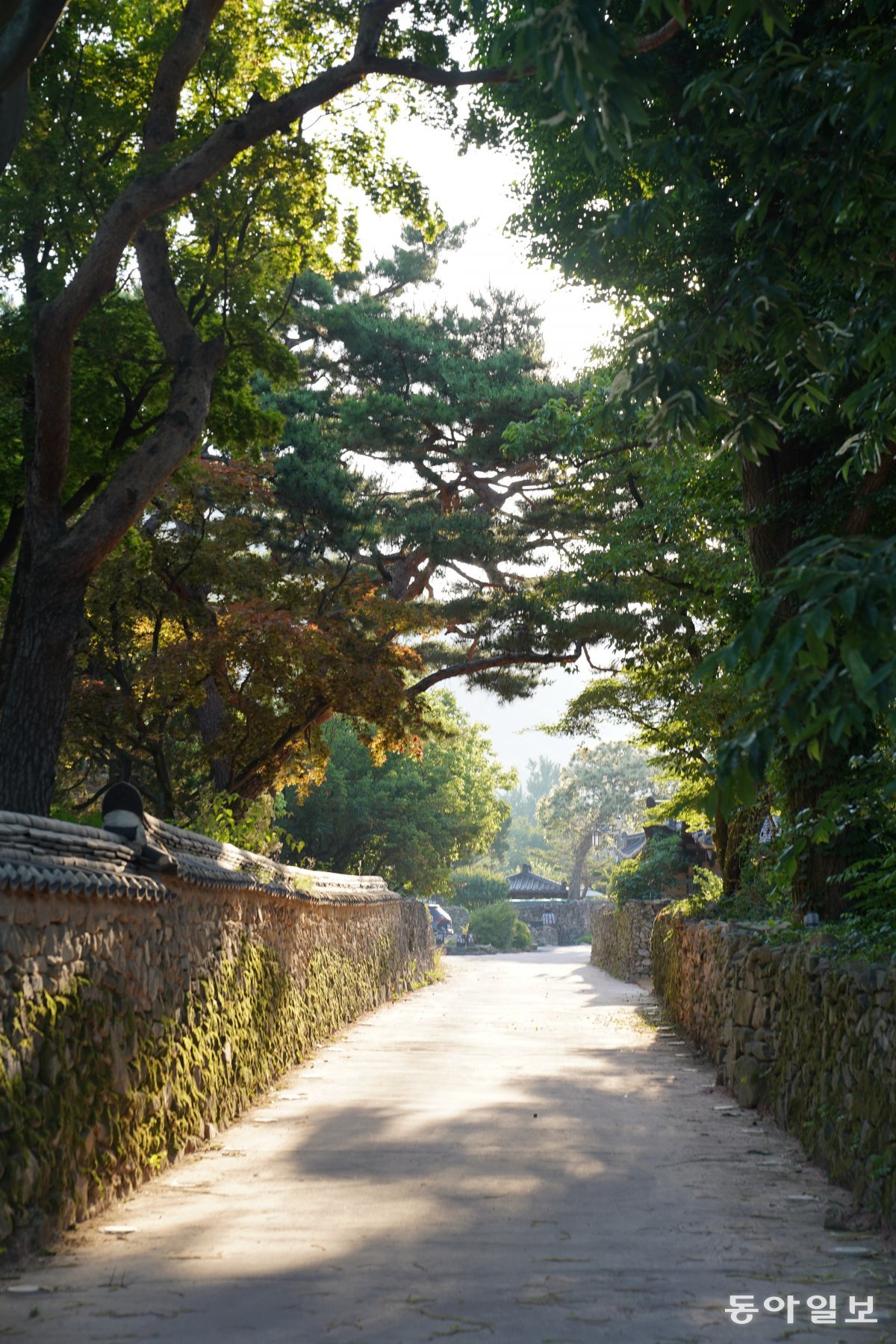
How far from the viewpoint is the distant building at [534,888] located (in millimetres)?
62594

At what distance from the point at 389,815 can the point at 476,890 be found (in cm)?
2551

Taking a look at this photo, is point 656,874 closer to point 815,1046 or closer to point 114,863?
point 815,1046

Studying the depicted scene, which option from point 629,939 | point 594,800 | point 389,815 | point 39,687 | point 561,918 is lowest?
point 629,939

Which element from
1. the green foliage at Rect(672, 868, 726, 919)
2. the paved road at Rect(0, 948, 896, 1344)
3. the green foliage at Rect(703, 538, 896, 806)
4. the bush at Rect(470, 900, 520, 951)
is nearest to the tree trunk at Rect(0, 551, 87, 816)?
the paved road at Rect(0, 948, 896, 1344)

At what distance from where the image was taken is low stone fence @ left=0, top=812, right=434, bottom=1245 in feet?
15.7

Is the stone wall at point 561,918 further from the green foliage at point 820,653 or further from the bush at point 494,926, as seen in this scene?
the green foliage at point 820,653

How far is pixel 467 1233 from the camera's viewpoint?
17.2 feet

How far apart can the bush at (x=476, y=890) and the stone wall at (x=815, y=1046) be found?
45.2 m

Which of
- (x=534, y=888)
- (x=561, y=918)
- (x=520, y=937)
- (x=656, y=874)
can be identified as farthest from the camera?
(x=561, y=918)

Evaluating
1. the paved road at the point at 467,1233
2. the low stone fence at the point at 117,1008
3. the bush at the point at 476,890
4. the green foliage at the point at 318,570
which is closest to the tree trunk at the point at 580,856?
the bush at the point at 476,890

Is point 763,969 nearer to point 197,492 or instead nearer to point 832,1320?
point 832,1320

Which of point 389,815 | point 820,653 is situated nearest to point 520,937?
point 389,815

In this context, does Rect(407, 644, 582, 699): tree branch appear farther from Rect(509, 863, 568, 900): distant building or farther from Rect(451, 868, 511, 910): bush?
Rect(509, 863, 568, 900): distant building

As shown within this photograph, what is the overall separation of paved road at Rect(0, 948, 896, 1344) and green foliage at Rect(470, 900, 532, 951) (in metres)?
43.7
